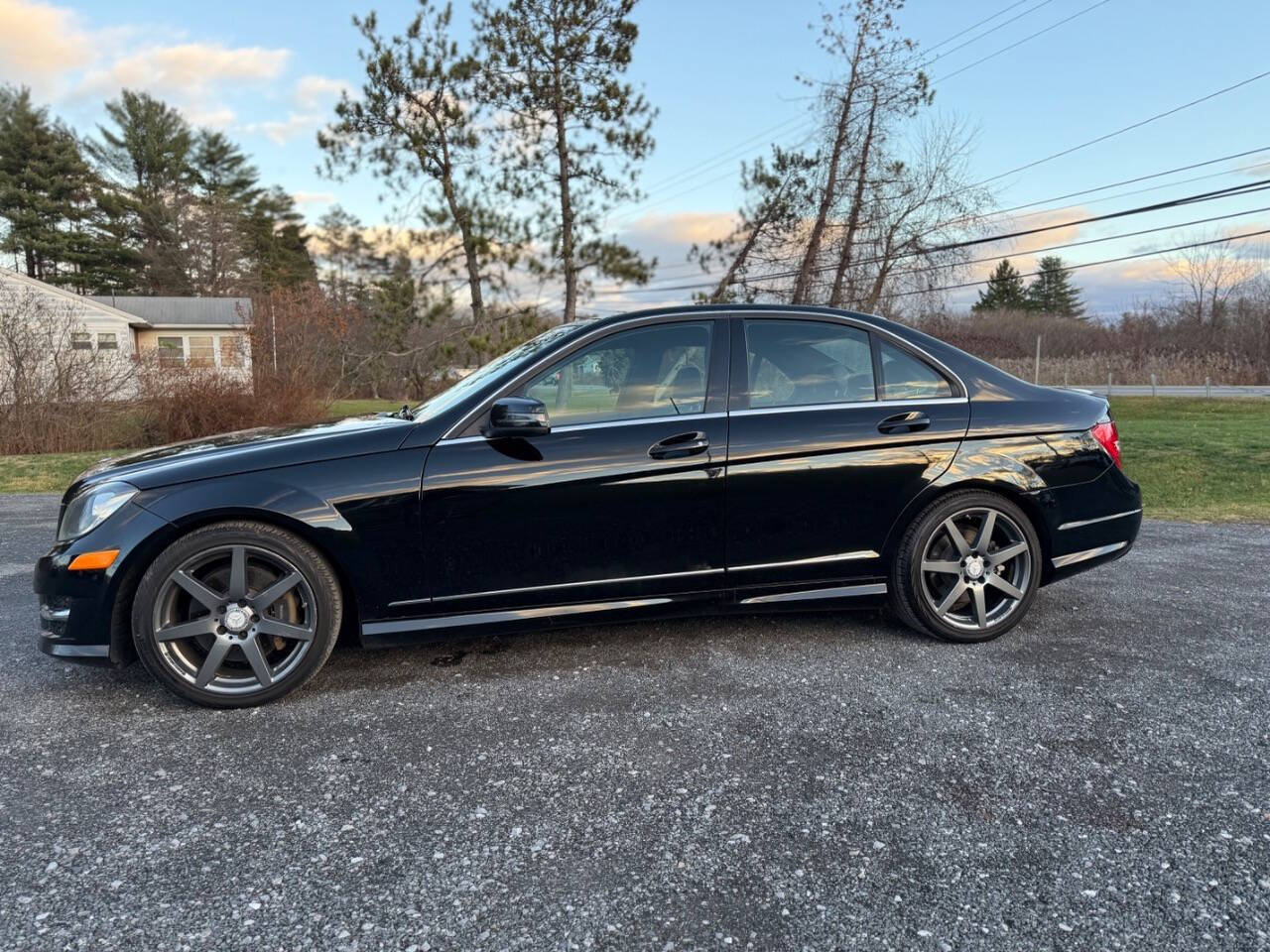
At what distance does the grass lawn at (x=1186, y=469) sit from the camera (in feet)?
26.8

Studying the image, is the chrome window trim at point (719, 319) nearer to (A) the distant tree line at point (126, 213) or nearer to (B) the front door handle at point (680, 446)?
(B) the front door handle at point (680, 446)

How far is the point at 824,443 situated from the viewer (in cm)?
367

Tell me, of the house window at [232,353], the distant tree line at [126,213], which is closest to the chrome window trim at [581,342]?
the house window at [232,353]

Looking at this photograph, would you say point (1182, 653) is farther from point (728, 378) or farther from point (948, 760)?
point (728, 378)

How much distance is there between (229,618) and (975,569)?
332 cm

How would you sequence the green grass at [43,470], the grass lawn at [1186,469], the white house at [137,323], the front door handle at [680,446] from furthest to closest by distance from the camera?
the white house at [137,323] < the green grass at [43,470] < the grass lawn at [1186,469] < the front door handle at [680,446]

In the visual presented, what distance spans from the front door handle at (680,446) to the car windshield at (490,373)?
696mm

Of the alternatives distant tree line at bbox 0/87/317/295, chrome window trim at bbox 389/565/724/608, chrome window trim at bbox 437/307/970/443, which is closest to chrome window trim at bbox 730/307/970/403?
chrome window trim at bbox 437/307/970/443

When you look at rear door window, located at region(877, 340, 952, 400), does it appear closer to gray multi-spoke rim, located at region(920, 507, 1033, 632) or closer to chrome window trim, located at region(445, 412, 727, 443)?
gray multi-spoke rim, located at region(920, 507, 1033, 632)

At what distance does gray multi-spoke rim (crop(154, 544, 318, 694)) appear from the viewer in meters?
3.10

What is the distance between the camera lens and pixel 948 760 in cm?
272

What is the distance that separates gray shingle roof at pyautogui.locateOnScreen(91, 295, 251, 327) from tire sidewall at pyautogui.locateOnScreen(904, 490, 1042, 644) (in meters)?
39.8

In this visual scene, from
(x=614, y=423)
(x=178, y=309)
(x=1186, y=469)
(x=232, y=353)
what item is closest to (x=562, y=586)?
(x=614, y=423)

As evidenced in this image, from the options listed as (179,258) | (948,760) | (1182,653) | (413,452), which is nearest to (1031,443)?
(1182,653)
